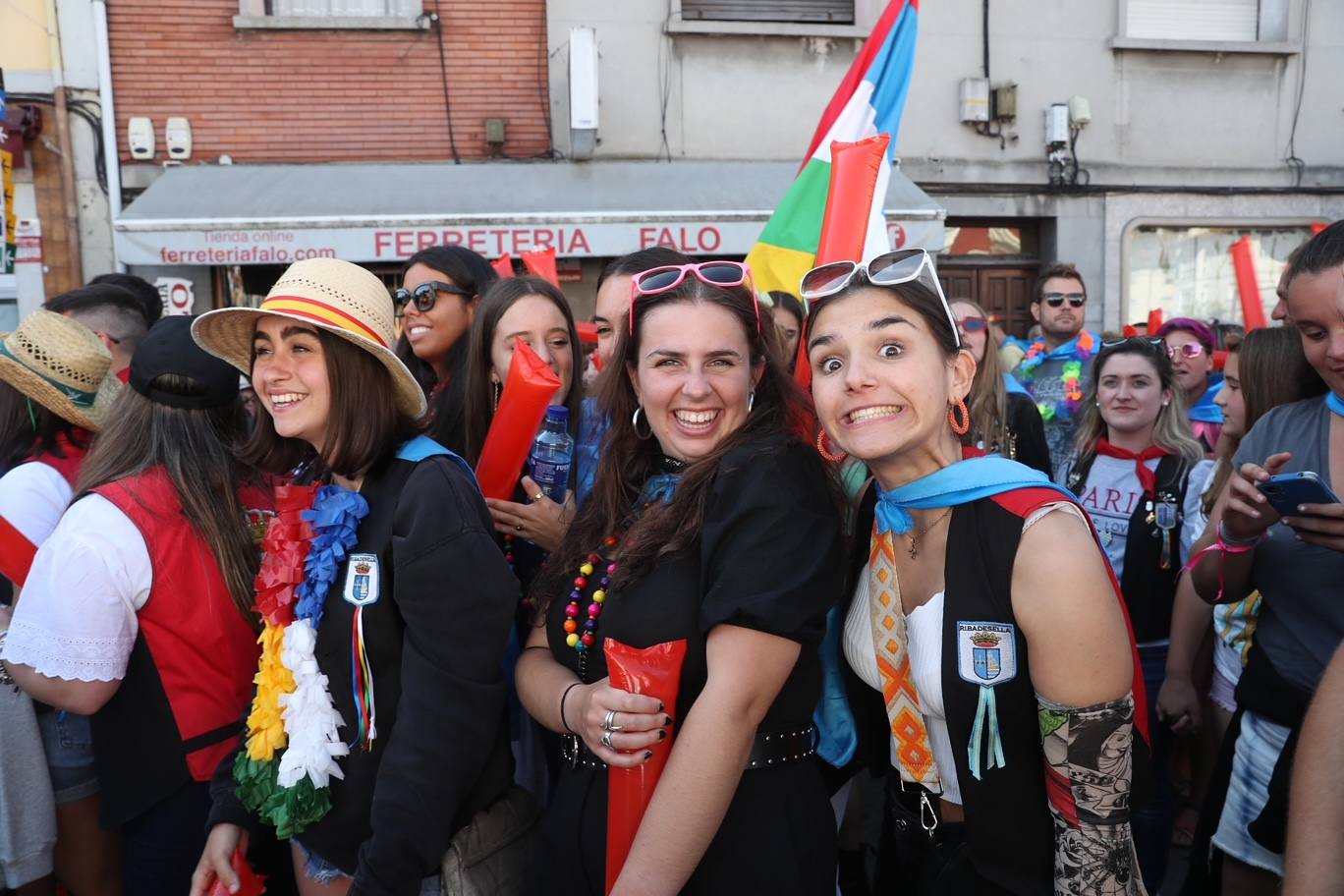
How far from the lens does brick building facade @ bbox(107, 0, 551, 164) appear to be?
8.59 m

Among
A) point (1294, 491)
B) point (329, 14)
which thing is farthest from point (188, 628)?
point (329, 14)

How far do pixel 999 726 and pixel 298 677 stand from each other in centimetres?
141

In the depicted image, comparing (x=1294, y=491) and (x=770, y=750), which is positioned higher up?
(x=1294, y=491)

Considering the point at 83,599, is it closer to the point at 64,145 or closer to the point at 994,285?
the point at 64,145

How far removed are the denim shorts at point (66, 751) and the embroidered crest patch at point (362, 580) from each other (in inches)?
53.8

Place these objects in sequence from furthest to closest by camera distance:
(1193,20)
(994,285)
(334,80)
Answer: (994,285) < (1193,20) < (334,80)

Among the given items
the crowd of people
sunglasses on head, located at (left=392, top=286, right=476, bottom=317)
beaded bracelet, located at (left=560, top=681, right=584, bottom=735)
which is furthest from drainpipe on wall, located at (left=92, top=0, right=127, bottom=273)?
beaded bracelet, located at (left=560, top=681, right=584, bottom=735)

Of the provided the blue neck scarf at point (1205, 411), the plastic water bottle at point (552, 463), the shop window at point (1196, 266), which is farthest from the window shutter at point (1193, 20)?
the plastic water bottle at point (552, 463)

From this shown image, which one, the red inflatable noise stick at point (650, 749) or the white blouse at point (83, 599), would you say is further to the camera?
the white blouse at point (83, 599)

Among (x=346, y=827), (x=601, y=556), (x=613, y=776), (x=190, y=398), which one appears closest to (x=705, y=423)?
(x=601, y=556)

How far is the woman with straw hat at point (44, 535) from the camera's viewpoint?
2604 mm

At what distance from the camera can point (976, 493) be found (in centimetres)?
173

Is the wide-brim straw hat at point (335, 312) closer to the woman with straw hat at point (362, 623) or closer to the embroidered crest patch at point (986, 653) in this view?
the woman with straw hat at point (362, 623)

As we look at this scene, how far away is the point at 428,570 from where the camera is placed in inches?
70.9
